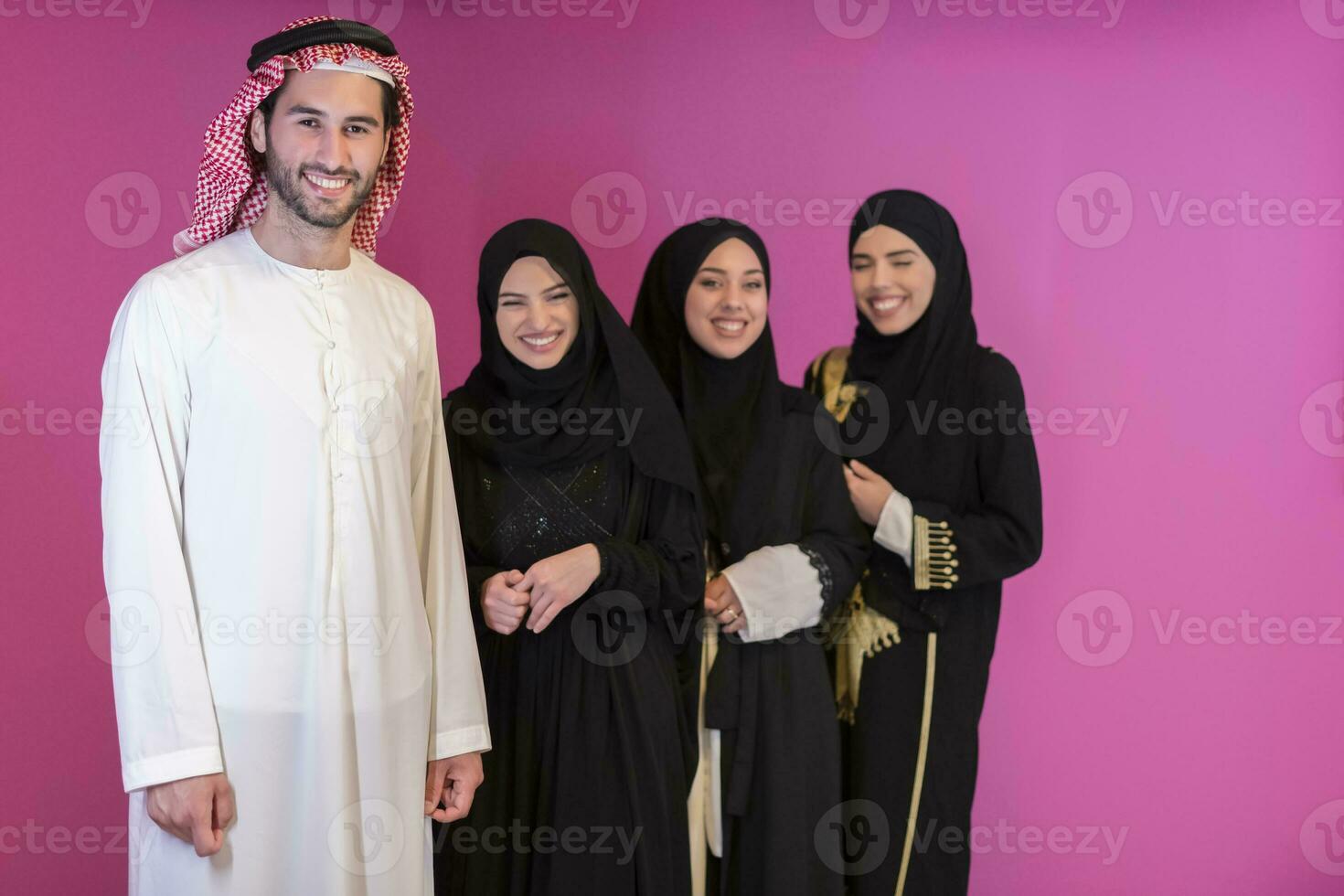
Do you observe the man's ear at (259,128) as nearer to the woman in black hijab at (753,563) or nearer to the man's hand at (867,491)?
the woman in black hijab at (753,563)

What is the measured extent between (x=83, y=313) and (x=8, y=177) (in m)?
0.35

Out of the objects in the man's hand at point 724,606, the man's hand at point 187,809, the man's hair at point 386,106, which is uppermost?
the man's hair at point 386,106

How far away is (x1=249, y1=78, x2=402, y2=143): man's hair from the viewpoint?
1.97 m

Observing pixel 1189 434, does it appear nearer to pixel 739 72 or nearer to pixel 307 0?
pixel 739 72

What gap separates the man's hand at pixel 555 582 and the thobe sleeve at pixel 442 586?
12 cm

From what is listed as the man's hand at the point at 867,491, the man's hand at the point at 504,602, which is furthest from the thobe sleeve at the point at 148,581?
the man's hand at the point at 867,491

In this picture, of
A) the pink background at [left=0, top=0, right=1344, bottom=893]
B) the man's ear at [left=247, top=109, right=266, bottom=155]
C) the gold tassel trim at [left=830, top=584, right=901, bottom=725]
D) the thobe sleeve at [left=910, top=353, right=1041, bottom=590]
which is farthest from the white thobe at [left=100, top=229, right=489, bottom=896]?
the pink background at [left=0, top=0, right=1344, bottom=893]

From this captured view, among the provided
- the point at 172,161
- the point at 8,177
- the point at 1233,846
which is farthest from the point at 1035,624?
the point at 8,177

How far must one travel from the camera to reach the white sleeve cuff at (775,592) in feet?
7.88

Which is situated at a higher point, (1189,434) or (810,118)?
(810,118)

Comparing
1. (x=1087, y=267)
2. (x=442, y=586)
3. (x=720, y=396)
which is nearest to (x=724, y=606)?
(x=720, y=396)

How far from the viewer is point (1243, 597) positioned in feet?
10.9

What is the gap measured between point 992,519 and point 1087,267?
110cm

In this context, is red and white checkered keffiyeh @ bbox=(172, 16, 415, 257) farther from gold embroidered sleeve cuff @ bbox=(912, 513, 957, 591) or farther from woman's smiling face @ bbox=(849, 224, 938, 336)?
gold embroidered sleeve cuff @ bbox=(912, 513, 957, 591)
